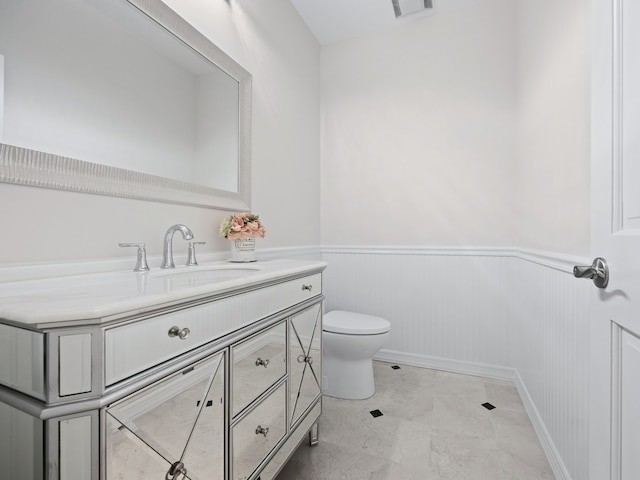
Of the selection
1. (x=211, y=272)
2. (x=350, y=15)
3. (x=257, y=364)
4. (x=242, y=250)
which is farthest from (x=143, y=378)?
(x=350, y=15)

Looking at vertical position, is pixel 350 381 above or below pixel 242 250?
below

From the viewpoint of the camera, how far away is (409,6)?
2205mm

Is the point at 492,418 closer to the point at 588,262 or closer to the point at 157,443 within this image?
the point at 588,262

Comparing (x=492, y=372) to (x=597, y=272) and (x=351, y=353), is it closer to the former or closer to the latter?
(x=351, y=353)

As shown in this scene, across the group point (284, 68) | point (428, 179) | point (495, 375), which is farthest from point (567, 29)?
point (495, 375)

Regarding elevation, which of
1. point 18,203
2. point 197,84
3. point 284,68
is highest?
point 284,68

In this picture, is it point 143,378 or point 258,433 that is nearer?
point 143,378

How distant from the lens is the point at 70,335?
541 mm

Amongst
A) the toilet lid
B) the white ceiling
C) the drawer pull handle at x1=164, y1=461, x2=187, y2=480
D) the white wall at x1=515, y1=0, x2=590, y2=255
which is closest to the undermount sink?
the drawer pull handle at x1=164, y1=461, x2=187, y2=480

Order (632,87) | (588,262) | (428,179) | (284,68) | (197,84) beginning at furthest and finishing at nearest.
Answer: (428,179) → (284,68) → (197,84) → (588,262) → (632,87)

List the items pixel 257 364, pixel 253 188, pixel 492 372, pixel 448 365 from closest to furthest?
pixel 257 364
pixel 253 188
pixel 492 372
pixel 448 365

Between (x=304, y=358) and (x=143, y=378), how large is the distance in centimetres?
76

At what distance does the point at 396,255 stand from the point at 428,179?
0.63 m

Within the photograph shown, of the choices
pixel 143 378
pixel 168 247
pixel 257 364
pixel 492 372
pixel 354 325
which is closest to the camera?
pixel 143 378
